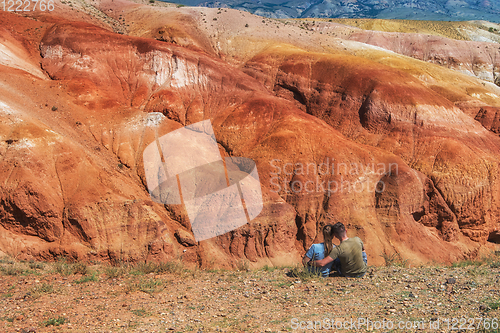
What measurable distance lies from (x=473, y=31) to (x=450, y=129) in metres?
84.8

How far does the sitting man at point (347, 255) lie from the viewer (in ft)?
28.6

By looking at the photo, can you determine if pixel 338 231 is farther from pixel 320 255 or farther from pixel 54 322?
pixel 54 322

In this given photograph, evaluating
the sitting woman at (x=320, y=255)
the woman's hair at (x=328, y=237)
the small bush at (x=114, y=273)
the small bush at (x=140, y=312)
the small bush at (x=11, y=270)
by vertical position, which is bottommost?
the small bush at (x=11, y=270)

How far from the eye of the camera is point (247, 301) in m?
8.27

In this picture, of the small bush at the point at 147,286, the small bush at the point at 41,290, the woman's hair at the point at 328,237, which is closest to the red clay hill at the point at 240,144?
the small bush at the point at 41,290

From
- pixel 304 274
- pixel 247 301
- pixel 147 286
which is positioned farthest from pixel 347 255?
pixel 147 286

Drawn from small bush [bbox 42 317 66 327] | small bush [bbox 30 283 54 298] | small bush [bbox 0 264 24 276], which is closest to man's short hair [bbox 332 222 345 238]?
small bush [bbox 42 317 66 327]

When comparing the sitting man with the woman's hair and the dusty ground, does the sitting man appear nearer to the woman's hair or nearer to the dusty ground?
the woman's hair

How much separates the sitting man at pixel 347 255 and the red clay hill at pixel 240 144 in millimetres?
10543

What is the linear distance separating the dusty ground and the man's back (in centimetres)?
25

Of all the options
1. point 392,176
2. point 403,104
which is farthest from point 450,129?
point 392,176

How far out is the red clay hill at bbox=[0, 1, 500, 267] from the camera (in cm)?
1769

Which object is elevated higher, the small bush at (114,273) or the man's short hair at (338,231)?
the man's short hair at (338,231)

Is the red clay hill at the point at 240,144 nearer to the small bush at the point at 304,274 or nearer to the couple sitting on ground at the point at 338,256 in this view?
the small bush at the point at 304,274
